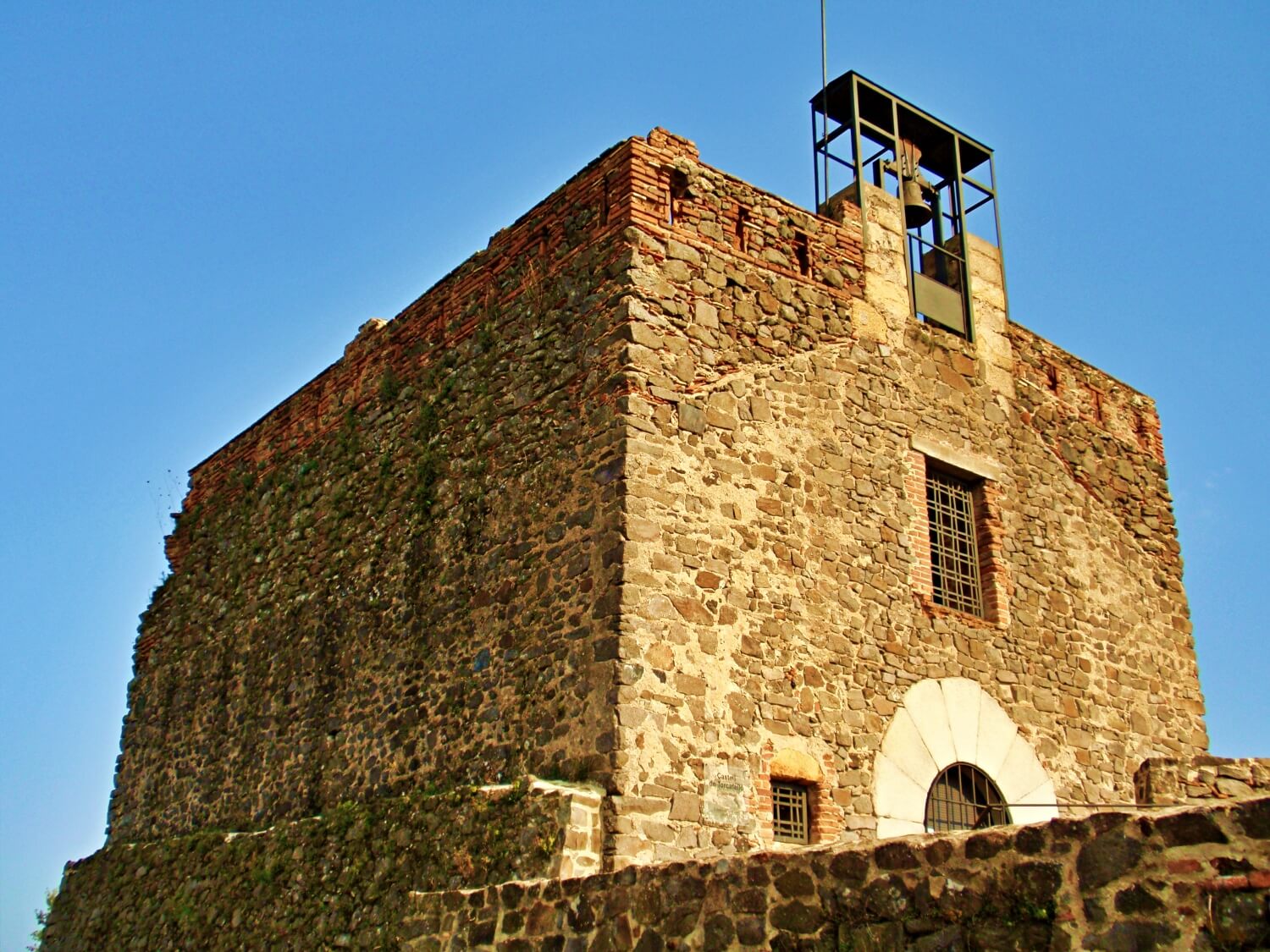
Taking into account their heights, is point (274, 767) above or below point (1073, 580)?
below

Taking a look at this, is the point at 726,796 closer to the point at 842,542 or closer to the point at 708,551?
the point at 708,551

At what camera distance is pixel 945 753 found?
9.80m

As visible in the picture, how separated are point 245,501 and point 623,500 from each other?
7.48 metres

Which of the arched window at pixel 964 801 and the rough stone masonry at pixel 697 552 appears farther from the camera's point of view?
the arched window at pixel 964 801

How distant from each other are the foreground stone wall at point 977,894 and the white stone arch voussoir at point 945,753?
386 centimetres

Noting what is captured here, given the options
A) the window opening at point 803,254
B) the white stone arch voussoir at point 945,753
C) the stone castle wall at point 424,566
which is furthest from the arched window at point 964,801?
the window opening at point 803,254

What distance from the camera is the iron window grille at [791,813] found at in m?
8.73

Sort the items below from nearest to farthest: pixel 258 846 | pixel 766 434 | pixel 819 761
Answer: pixel 819 761 < pixel 766 434 < pixel 258 846

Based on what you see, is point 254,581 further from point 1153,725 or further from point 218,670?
point 1153,725

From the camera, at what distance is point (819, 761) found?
8.99 meters

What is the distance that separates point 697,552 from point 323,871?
156 inches

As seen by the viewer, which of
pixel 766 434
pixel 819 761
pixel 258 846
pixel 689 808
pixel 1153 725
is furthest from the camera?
pixel 1153 725

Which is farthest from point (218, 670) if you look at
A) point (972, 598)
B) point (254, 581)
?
point (972, 598)

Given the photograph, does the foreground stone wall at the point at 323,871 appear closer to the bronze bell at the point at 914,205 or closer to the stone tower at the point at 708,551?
the stone tower at the point at 708,551
